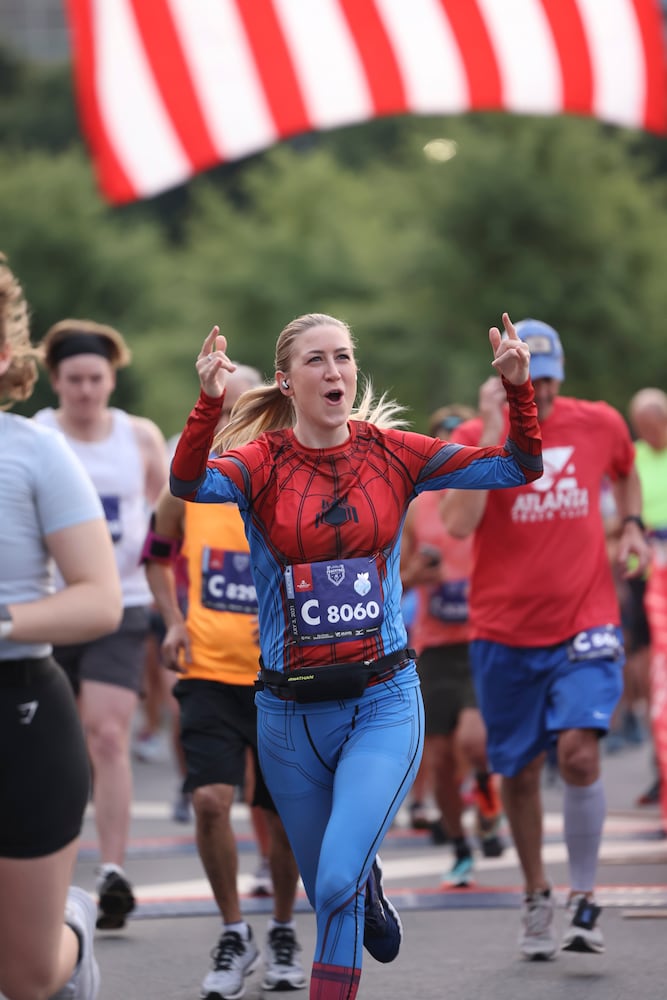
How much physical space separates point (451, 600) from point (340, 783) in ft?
14.5

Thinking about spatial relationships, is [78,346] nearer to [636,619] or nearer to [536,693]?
[536,693]

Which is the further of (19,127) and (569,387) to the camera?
(19,127)

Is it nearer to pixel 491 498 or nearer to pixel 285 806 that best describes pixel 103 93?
pixel 491 498

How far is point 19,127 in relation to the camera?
58844 mm

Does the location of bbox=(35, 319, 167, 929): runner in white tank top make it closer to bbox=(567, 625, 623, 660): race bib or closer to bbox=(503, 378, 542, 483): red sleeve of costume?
Answer: bbox=(567, 625, 623, 660): race bib

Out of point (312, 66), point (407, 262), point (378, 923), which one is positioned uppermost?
point (312, 66)

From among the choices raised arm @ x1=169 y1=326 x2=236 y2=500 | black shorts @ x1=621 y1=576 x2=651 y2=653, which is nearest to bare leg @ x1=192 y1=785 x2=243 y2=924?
raised arm @ x1=169 y1=326 x2=236 y2=500

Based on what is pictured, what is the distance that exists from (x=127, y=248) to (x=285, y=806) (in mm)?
36011

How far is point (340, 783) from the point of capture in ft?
15.5

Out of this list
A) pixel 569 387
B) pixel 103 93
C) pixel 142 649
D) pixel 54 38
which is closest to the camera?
pixel 142 649

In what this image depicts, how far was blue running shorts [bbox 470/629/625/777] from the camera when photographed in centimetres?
650

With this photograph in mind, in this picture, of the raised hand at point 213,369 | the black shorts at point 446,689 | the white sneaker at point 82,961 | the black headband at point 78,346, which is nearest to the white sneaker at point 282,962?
the white sneaker at point 82,961

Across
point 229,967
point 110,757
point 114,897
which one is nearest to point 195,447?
point 229,967

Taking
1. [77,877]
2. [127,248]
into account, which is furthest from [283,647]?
[127,248]
